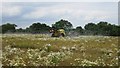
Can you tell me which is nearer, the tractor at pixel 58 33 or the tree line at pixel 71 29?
the tractor at pixel 58 33

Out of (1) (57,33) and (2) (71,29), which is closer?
(1) (57,33)

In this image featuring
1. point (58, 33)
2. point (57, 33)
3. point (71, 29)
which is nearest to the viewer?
point (58, 33)

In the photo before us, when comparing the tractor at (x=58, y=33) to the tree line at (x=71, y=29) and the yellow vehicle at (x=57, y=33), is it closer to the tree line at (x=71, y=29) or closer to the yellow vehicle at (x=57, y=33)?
the yellow vehicle at (x=57, y=33)

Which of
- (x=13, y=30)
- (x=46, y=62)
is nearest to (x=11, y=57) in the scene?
(x=46, y=62)

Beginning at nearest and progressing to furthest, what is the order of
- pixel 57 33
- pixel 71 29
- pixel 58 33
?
pixel 58 33
pixel 57 33
pixel 71 29

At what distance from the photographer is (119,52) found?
27406mm

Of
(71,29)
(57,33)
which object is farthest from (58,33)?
(71,29)

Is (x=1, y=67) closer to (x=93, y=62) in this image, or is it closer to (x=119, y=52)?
(x=93, y=62)

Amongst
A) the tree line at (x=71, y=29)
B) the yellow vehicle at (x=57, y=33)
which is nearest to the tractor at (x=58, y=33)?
the yellow vehicle at (x=57, y=33)

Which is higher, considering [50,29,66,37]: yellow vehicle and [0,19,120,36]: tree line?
[50,29,66,37]: yellow vehicle

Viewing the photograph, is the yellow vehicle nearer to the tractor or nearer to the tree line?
the tractor

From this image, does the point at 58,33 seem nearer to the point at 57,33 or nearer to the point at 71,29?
the point at 57,33

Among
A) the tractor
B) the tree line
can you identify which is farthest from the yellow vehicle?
the tree line

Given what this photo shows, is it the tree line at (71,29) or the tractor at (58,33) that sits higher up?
the tractor at (58,33)
